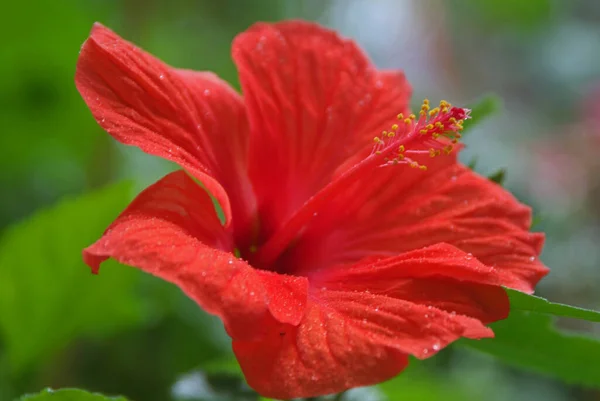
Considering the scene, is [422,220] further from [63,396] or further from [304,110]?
[63,396]

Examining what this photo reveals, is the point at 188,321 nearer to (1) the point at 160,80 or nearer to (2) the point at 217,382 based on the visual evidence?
(2) the point at 217,382

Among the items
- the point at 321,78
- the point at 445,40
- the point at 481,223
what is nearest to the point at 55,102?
the point at 321,78

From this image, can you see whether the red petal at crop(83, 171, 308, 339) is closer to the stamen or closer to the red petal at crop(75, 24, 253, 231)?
the red petal at crop(75, 24, 253, 231)

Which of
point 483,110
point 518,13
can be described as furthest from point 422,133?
point 518,13

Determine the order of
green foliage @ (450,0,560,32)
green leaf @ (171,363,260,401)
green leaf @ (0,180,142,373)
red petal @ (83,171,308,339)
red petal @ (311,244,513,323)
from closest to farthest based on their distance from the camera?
red petal @ (83,171,308,339) → red petal @ (311,244,513,323) → green leaf @ (171,363,260,401) → green leaf @ (0,180,142,373) → green foliage @ (450,0,560,32)

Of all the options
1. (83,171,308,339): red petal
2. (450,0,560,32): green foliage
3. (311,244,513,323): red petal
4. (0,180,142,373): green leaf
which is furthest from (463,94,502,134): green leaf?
(450,0,560,32): green foliage
